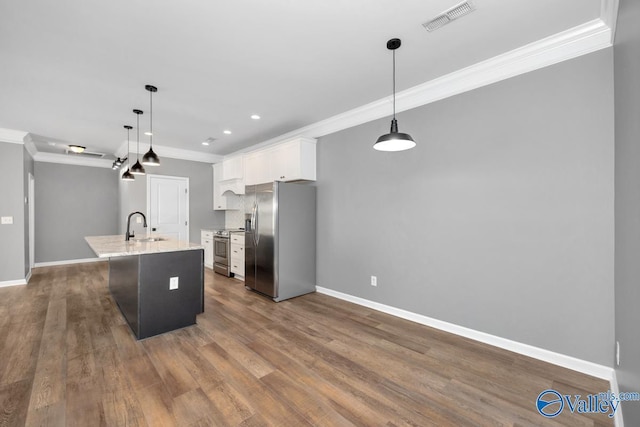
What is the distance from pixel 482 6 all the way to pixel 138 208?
20.9ft

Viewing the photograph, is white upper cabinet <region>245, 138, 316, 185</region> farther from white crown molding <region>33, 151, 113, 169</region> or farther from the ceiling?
white crown molding <region>33, 151, 113, 169</region>

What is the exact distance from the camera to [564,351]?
2.27 metres

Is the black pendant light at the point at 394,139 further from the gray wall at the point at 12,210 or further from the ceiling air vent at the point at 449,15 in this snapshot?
the gray wall at the point at 12,210

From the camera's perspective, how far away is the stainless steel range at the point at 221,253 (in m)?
5.41

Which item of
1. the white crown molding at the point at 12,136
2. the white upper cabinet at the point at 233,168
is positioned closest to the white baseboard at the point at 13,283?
the white crown molding at the point at 12,136

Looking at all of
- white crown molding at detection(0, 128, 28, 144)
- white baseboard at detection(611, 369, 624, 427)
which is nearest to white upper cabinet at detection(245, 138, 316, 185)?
white baseboard at detection(611, 369, 624, 427)

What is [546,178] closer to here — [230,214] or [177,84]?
[177,84]

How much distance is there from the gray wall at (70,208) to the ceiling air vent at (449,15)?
27.5ft

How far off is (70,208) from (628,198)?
31.6 feet

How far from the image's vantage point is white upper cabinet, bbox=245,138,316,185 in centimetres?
431

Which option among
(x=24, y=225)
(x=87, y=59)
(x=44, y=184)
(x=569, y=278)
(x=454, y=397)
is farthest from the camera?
(x=44, y=184)

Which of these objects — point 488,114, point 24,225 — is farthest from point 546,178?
point 24,225

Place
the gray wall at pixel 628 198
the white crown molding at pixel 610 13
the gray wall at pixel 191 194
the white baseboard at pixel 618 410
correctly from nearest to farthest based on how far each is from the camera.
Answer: the gray wall at pixel 628 198
the white baseboard at pixel 618 410
the white crown molding at pixel 610 13
the gray wall at pixel 191 194

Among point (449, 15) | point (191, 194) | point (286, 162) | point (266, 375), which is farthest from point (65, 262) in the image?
point (449, 15)
